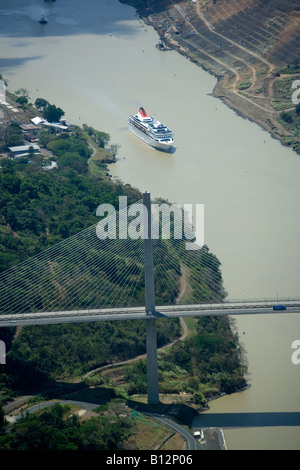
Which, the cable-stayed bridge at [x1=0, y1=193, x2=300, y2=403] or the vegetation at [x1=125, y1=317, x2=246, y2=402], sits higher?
the cable-stayed bridge at [x1=0, y1=193, x2=300, y2=403]

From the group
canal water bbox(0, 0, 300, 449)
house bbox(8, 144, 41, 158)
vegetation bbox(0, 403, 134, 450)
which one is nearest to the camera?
vegetation bbox(0, 403, 134, 450)

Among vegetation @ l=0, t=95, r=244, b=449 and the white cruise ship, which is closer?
vegetation @ l=0, t=95, r=244, b=449

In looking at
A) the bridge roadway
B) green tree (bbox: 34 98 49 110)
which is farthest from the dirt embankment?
the bridge roadway

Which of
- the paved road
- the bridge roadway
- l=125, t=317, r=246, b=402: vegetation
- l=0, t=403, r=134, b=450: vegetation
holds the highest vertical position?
the bridge roadway

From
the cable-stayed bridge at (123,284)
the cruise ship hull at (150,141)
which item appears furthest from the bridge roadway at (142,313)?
the cruise ship hull at (150,141)

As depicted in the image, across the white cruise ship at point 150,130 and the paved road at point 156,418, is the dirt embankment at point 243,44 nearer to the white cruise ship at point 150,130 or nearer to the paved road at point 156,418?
the white cruise ship at point 150,130

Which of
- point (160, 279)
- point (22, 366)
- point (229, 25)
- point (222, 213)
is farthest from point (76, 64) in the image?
point (22, 366)

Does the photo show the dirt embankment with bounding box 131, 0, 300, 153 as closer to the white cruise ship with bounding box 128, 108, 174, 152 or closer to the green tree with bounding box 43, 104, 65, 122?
the white cruise ship with bounding box 128, 108, 174, 152
